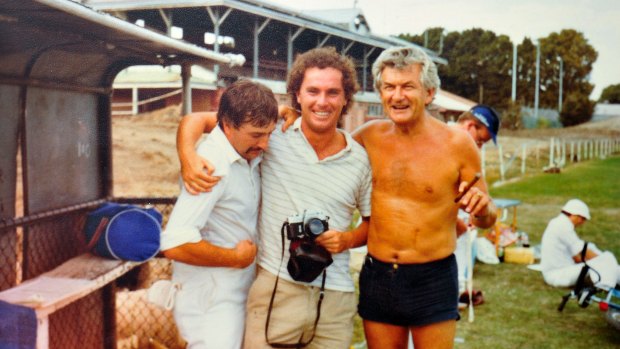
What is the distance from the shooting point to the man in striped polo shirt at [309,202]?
9.05 ft

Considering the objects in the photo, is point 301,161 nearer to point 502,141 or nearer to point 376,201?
point 376,201

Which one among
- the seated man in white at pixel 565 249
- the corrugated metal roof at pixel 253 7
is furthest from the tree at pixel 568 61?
the seated man in white at pixel 565 249

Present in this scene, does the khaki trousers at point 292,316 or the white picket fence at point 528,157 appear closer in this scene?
the khaki trousers at point 292,316

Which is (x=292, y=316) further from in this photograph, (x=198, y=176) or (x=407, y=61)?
(x=407, y=61)

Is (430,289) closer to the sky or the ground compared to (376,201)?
closer to the ground

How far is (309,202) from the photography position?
2.76 meters

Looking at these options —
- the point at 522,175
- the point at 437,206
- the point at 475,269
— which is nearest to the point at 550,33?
the point at 522,175

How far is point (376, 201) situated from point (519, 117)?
4579 centimetres

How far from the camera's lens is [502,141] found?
34.5 m

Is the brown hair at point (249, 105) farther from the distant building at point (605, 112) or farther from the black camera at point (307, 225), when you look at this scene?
the distant building at point (605, 112)

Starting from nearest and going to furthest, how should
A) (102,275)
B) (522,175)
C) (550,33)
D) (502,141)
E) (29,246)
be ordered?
(102,275), (29,246), (522,175), (502,141), (550,33)

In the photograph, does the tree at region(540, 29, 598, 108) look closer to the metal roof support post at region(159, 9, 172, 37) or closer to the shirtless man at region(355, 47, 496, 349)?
the metal roof support post at region(159, 9, 172, 37)

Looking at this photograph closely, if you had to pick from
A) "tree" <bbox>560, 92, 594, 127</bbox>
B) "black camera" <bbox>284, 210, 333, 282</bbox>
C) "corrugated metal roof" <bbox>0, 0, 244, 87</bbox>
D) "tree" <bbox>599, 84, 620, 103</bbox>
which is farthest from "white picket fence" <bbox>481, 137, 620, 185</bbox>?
"tree" <bbox>599, 84, 620, 103</bbox>

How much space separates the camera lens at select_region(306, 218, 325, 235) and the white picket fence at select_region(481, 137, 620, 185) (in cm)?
1392
